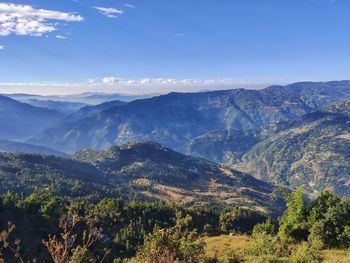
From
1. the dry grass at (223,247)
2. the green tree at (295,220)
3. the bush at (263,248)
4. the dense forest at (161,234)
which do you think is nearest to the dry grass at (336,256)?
the dense forest at (161,234)

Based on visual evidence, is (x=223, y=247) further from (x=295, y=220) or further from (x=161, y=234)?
(x=161, y=234)

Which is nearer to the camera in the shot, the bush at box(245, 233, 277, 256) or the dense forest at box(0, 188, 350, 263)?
the dense forest at box(0, 188, 350, 263)

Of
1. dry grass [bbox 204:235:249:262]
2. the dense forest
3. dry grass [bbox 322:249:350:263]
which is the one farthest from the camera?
dry grass [bbox 204:235:249:262]

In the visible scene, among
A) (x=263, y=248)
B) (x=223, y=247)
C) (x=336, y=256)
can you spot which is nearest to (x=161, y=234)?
(x=263, y=248)

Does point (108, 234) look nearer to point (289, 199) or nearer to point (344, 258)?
point (289, 199)

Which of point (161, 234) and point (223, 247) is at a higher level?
point (161, 234)

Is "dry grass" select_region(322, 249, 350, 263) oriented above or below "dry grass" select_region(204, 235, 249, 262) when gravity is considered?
above

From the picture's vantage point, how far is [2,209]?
432 ft

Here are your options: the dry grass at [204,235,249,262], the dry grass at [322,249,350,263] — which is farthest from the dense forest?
the dry grass at [204,235,249,262]

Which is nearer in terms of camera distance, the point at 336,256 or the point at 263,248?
the point at 336,256

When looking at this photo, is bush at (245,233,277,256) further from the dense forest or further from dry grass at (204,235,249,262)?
dry grass at (204,235,249,262)

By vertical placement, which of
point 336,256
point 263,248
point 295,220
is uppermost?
point 336,256

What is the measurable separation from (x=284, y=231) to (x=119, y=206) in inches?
4842

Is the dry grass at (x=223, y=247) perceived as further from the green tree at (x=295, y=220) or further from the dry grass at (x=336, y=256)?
the dry grass at (x=336, y=256)
